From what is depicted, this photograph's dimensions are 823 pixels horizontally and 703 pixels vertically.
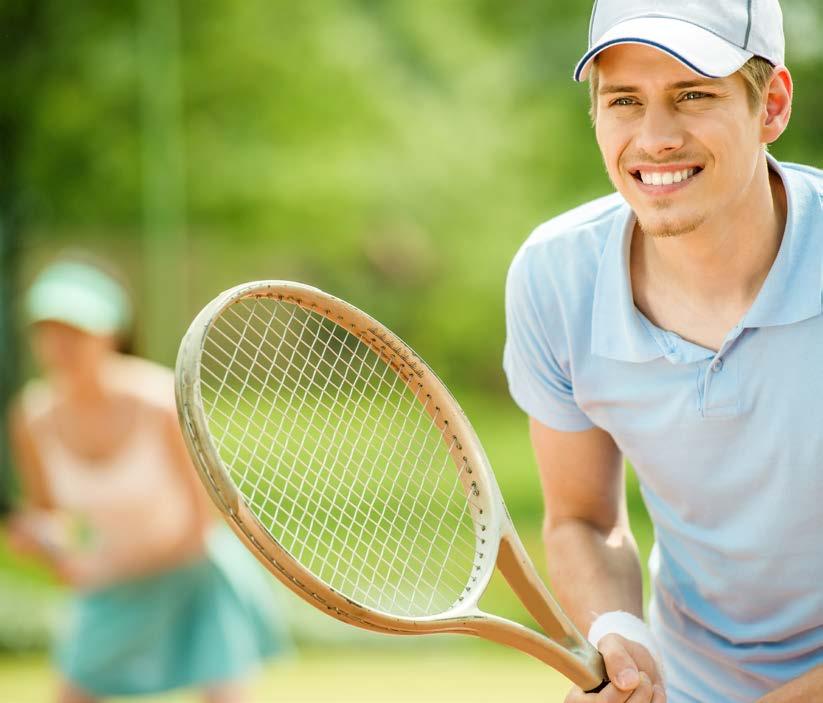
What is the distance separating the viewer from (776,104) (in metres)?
1.77

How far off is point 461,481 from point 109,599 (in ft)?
7.27

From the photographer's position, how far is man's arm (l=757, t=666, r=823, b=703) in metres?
1.75

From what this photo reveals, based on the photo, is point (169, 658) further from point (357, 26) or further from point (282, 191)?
point (357, 26)

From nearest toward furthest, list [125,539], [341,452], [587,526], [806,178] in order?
[806,178] → [587,526] → [341,452] → [125,539]

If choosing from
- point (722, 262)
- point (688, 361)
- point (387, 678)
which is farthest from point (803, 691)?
point (387, 678)

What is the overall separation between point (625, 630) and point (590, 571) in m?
0.15

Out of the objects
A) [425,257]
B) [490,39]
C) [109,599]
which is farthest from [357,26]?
[109,599]

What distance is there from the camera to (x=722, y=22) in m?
1.67

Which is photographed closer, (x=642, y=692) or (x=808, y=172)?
(x=642, y=692)

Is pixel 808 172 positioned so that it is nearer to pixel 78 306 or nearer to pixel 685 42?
pixel 685 42

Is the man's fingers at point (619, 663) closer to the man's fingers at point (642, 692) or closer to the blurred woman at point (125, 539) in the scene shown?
the man's fingers at point (642, 692)

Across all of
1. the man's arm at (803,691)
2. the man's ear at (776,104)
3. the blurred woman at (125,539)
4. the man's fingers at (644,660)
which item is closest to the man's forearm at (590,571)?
the man's fingers at (644,660)

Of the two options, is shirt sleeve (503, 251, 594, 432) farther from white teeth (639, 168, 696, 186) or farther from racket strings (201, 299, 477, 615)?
white teeth (639, 168, 696, 186)

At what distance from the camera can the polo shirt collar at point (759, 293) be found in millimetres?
1731
